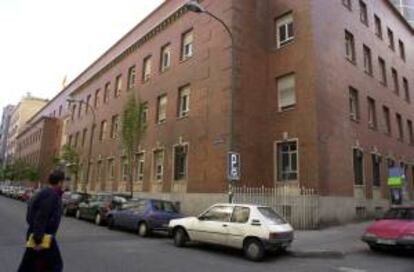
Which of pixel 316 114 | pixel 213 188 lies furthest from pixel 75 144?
pixel 316 114

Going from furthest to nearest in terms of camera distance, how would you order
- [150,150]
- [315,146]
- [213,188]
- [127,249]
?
[150,150]
[213,188]
[315,146]
[127,249]

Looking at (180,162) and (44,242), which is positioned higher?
(180,162)

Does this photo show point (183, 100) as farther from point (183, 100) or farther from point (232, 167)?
point (232, 167)

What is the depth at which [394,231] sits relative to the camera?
1144 cm

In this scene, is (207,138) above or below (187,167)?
above

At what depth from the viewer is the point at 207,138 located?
2089 centimetres

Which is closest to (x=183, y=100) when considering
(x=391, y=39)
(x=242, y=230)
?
(x=242, y=230)

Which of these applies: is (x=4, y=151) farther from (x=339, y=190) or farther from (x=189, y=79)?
(x=339, y=190)

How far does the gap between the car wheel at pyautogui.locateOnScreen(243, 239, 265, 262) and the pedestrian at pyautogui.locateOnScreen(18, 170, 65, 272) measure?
6.28 metres

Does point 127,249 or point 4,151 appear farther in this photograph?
point 4,151

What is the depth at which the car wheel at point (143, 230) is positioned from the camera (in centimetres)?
1480

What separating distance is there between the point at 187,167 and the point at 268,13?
32.7 feet

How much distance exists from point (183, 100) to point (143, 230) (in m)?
11.2

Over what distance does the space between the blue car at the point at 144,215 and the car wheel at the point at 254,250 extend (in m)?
4.91
